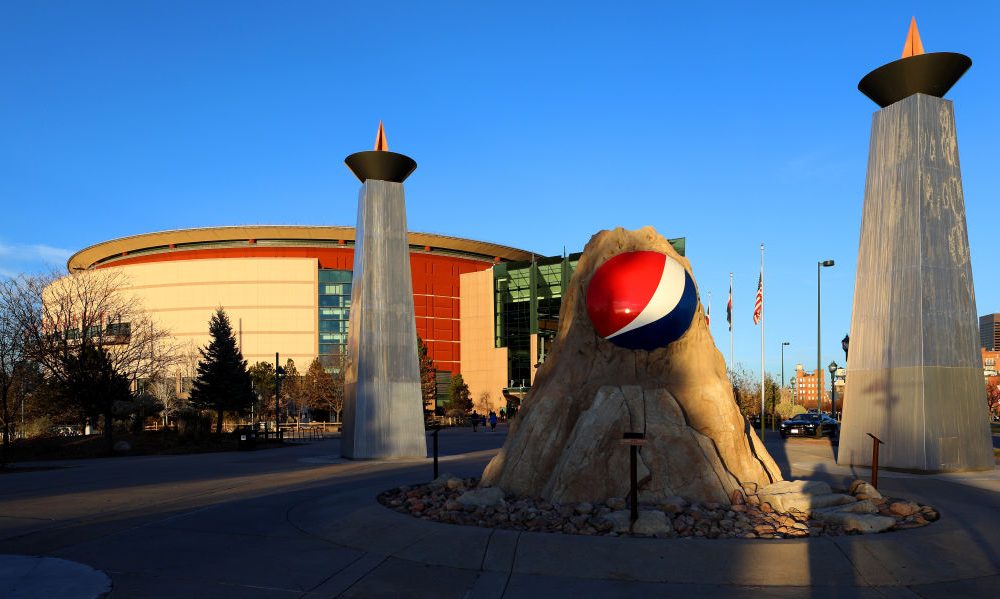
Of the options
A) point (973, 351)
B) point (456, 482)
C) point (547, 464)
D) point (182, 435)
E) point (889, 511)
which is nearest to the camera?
point (889, 511)

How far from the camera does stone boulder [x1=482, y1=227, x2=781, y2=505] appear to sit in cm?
1038

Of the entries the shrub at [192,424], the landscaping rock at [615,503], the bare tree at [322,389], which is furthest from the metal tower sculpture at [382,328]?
the bare tree at [322,389]

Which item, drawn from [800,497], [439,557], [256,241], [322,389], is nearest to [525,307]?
[322,389]

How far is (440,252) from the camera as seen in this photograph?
106062 millimetres

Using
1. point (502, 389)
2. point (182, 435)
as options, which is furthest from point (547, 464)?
point (502, 389)

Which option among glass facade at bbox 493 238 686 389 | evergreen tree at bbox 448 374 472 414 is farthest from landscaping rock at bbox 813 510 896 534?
evergreen tree at bbox 448 374 472 414

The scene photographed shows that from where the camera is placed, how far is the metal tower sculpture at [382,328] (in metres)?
24.1

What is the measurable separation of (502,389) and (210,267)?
1639 inches

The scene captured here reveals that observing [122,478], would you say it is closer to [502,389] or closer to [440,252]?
[502,389]

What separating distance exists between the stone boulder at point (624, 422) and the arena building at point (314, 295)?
69.9 metres

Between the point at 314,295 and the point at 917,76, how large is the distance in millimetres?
84910

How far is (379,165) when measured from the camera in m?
24.9

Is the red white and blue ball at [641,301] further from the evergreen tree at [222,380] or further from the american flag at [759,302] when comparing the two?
the evergreen tree at [222,380]

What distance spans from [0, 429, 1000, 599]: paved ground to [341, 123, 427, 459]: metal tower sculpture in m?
11.4
